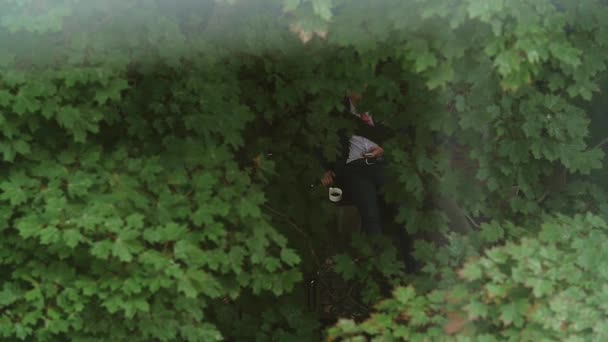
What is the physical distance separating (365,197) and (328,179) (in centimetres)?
28

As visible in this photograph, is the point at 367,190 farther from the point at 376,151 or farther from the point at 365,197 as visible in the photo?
the point at 376,151

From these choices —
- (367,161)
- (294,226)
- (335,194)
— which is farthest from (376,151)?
A: (294,226)

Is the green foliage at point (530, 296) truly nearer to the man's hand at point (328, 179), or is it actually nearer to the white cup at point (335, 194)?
the man's hand at point (328, 179)

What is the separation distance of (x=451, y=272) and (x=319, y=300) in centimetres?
198

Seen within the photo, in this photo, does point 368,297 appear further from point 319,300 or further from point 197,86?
point 197,86

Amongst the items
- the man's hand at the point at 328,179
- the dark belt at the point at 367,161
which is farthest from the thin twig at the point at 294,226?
the dark belt at the point at 367,161

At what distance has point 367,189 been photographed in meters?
6.42

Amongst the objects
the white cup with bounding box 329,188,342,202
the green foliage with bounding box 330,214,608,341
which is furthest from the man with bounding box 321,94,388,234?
the green foliage with bounding box 330,214,608,341

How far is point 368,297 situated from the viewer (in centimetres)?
589

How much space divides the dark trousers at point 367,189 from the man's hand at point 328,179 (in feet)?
0.34

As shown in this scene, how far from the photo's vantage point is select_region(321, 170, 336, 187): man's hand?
6.32 meters

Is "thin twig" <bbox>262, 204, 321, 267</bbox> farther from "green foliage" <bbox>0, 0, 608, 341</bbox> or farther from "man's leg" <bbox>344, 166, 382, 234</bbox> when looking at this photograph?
"man's leg" <bbox>344, 166, 382, 234</bbox>

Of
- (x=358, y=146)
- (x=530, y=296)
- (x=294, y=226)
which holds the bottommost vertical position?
(x=530, y=296)

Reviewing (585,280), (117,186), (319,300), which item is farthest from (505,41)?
(319,300)
